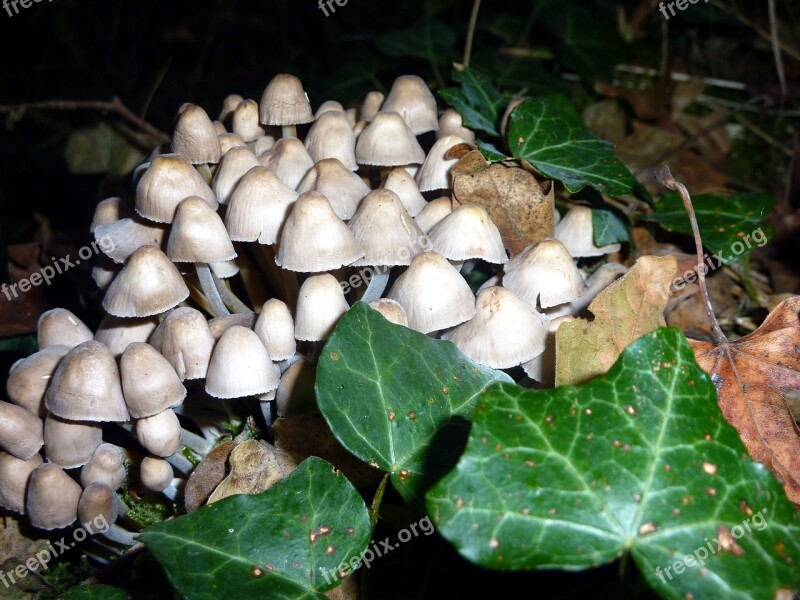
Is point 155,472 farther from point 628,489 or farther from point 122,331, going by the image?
point 628,489

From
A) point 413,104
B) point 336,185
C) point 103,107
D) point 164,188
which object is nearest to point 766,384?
point 336,185

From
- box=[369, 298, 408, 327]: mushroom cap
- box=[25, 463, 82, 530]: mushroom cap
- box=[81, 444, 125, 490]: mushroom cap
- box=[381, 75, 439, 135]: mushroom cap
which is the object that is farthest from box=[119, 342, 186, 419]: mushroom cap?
box=[381, 75, 439, 135]: mushroom cap

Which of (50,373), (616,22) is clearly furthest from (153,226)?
(616,22)

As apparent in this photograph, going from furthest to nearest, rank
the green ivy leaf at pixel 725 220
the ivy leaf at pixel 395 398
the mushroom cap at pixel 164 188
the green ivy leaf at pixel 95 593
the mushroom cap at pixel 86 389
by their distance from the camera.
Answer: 1. the green ivy leaf at pixel 725 220
2. the mushroom cap at pixel 164 188
3. the mushroom cap at pixel 86 389
4. the green ivy leaf at pixel 95 593
5. the ivy leaf at pixel 395 398

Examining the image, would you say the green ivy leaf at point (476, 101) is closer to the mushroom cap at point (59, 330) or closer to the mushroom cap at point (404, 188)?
the mushroom cap at point (404, 188)

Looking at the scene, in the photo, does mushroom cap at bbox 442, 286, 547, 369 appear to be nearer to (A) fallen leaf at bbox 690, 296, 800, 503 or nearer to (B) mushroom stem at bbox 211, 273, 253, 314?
(A) fallen leaf at bbox 690, 296, 800, 503

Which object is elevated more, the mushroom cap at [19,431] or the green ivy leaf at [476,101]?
the green ivy leaf at [476,101]

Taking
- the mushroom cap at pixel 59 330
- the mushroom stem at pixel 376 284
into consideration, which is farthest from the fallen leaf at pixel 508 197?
the mushroom cap at pixel 59 330

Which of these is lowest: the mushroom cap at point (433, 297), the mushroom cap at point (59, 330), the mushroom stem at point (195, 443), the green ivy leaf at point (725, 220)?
the green ivy leaf at point (725, 220)
